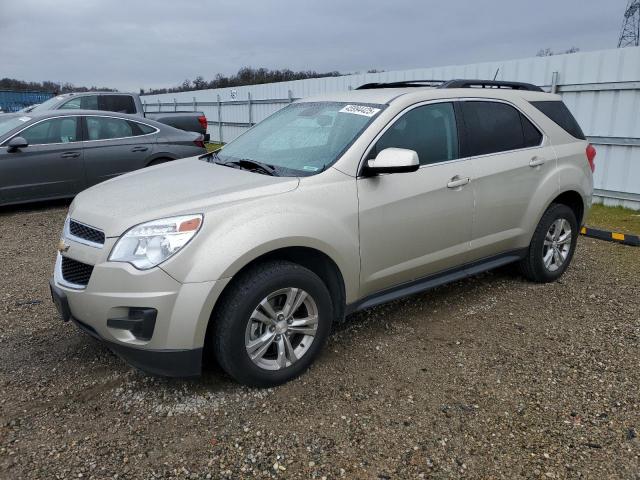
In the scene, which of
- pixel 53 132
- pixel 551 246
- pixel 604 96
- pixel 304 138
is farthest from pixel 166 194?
pixel 604 96

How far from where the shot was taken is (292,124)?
393 cm

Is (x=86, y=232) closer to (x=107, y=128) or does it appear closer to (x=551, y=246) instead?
(x=551, y=246)

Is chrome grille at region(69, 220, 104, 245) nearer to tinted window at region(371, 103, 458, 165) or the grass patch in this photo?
tinted window at region(371, 103, 458, 165)

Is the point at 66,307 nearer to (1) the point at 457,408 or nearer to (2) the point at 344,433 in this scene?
(2) the point at 344,433

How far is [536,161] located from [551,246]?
907mm

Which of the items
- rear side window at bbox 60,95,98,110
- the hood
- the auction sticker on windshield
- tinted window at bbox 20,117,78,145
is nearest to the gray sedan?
tinted window at bbox 20,117,78,145

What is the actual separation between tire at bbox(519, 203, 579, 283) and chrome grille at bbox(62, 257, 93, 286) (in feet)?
11.8

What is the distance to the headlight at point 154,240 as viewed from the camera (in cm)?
263

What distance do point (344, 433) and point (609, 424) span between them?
4.69 feet

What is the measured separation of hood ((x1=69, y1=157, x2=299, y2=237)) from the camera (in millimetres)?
2760

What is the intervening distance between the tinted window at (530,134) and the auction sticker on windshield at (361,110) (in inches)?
62.7

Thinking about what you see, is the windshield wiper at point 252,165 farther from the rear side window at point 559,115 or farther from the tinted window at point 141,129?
the tinted window at point 141,129

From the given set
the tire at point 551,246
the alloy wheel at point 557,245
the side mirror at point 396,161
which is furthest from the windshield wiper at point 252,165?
the alloy wheel at point 557,245

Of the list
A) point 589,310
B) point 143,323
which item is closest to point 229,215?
point 143,323
